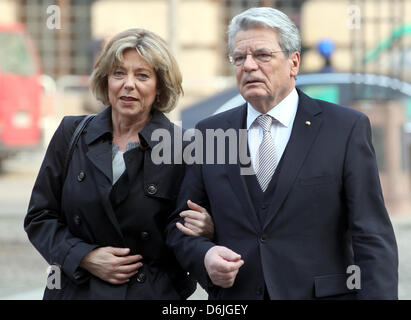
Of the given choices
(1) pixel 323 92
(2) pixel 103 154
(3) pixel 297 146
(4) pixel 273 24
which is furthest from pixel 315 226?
(1) pixel 323 92

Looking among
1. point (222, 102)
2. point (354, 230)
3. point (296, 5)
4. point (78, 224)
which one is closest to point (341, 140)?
point (354, 230)

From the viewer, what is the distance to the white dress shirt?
3521 mm

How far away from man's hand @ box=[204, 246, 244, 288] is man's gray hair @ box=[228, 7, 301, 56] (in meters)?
0.80

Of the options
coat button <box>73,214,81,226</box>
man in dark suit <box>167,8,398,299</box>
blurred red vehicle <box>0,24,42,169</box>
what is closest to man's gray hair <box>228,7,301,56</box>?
man in dark suit <box>167,8,398,299</box>

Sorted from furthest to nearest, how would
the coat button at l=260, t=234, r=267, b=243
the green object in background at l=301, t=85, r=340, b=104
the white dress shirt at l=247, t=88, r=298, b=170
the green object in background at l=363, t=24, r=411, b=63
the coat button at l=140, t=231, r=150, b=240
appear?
the green object in background at l=363, t=24, r=411, b=63, the green object in background at l=301, t=85, r=340, b=104, the coat button at l=140, t=231, r=150, b=240, the white dress shirt at l=247, t=88, r=298, b=170, the coat button at l=260, t=234, r=267, b=243

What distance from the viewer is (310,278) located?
3373 millimetres

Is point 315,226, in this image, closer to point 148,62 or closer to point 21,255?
point 148,62

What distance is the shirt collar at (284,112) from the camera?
3543 millimetres

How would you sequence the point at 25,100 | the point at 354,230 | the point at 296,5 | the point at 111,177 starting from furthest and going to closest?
1. the point at 296,5
2. the point at 25,100
3. the point at 111,177
4. the point at 354,230

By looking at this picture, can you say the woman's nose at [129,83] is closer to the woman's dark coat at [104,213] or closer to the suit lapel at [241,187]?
the woman's dark coat at [104,213]

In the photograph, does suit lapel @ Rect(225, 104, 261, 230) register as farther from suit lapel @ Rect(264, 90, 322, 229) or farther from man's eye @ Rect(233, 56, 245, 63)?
man's eye @ Rect(233, 56, 245, 63)

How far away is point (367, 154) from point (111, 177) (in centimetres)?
103
